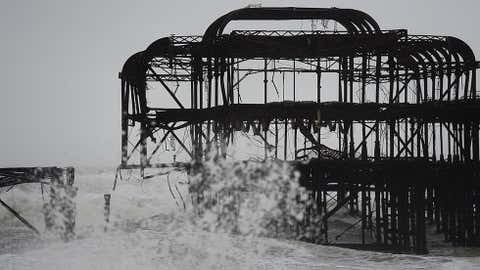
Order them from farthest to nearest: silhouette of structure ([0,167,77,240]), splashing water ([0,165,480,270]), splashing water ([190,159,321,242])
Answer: silhouette of structure ([0,167,77,240])
splashing water ([190,159,321,242])
splashing water ([0,165,480,270])

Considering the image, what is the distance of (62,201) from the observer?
25.0 m

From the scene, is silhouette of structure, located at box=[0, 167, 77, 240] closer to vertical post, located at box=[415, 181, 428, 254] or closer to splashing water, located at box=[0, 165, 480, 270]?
splashing water, located at box=[0, 165, 480, 270]

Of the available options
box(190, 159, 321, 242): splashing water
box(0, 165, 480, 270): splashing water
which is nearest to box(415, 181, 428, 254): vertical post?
box(0, 165, 480, 270): splashing water

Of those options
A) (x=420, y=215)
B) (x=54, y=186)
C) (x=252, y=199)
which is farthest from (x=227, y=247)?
Result: (x=54, y=186)

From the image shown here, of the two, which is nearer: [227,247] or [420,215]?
[227,247]

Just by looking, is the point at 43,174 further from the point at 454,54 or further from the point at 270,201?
the point at 454,54

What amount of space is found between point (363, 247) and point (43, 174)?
14.9 m

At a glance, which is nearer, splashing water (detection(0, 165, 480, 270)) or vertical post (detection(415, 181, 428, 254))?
splashing water (detection(0, 165, 480, 270))

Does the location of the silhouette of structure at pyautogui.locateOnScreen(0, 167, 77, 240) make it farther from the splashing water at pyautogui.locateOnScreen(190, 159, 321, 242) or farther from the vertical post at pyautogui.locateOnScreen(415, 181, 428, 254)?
the vertical post at pyautogui.locateOnScreen(415, 181, 428, 254)

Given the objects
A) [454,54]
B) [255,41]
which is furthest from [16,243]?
[454,54]

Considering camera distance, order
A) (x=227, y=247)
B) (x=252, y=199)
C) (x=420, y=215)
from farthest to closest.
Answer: (x=252, y=199)
(x=420, y=215)
(x=227, y=247)

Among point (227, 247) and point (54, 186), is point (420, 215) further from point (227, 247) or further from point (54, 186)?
point (54, 186)

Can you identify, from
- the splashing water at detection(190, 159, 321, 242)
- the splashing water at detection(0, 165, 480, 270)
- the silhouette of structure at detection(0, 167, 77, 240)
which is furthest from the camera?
the silhouette of structure at detection(0, 167, 77, 240)

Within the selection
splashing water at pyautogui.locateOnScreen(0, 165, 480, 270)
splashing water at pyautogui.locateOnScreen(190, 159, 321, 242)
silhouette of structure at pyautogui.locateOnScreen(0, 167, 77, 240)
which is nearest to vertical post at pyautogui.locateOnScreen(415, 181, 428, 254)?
splashing water at pyautogui.locateOnScreen(0, 165, 480, 270)
